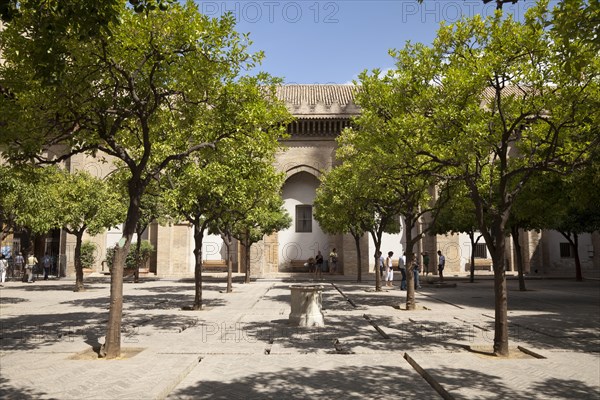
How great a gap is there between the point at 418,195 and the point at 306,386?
9.24 m

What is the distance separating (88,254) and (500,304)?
29.5m

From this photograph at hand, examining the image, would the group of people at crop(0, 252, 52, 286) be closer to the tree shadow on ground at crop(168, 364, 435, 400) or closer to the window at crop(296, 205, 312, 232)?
the window at crop(296, 205, 312, 232)

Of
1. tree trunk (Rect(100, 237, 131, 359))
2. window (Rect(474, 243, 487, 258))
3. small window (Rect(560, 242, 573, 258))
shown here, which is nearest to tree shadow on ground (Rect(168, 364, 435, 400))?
tree trunk (Rect(100, 237, 131, 359))

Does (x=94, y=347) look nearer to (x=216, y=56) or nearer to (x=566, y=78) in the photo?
(x=216, y=56)

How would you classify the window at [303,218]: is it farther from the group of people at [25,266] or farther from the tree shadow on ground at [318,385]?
the tree shadow on ground at [318,385]

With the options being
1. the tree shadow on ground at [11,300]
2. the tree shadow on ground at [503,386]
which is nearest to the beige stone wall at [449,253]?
the tree shadow on ground at [11,300]

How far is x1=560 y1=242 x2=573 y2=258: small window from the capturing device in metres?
34.5

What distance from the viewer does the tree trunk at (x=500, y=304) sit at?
309 inches

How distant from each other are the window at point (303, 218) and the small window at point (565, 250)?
18163 millimetres

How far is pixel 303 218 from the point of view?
34312mm

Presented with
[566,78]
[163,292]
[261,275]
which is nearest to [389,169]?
[566,78]

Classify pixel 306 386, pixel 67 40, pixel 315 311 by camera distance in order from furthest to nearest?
pixel 315 311, pixel 67 40, pixel 306 386

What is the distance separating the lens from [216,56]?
8594 mm

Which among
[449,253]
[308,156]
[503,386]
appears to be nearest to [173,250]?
[308,156]
